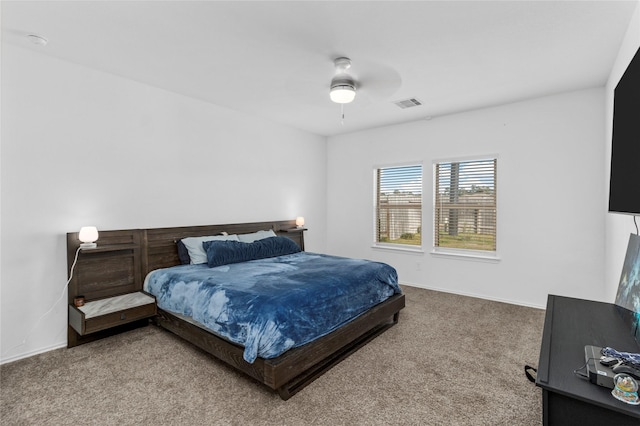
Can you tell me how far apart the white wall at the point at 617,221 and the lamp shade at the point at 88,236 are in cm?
441

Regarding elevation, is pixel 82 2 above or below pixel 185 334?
above

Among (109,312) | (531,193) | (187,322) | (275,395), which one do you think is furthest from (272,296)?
(531,193)

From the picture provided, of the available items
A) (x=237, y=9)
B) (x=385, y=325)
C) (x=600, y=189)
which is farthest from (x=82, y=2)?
(x=600, y=189)

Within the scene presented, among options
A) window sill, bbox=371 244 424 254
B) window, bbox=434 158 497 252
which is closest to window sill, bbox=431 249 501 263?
window, bbox=434 158 497 252

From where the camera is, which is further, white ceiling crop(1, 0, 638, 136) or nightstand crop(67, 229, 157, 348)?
nightstand crop(67, 229, 157, 348)

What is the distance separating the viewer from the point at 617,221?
283 centimetres

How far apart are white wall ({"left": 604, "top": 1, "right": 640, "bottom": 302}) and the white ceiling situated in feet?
0.34

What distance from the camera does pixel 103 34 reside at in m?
2.52

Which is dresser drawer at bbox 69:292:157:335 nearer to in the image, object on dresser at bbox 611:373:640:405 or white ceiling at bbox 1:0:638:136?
white ceiling at bbox 1:0:638:136

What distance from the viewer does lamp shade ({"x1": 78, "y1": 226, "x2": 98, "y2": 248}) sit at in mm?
2881

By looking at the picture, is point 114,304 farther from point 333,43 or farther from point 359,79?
point 359,79

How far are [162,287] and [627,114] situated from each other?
12.6 feet

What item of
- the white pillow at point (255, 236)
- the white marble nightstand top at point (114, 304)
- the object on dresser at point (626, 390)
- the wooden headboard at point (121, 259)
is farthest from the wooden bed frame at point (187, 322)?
the object on dresser at point (626, 390)

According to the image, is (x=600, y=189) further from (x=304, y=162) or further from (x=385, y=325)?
(x=304, y=162)
